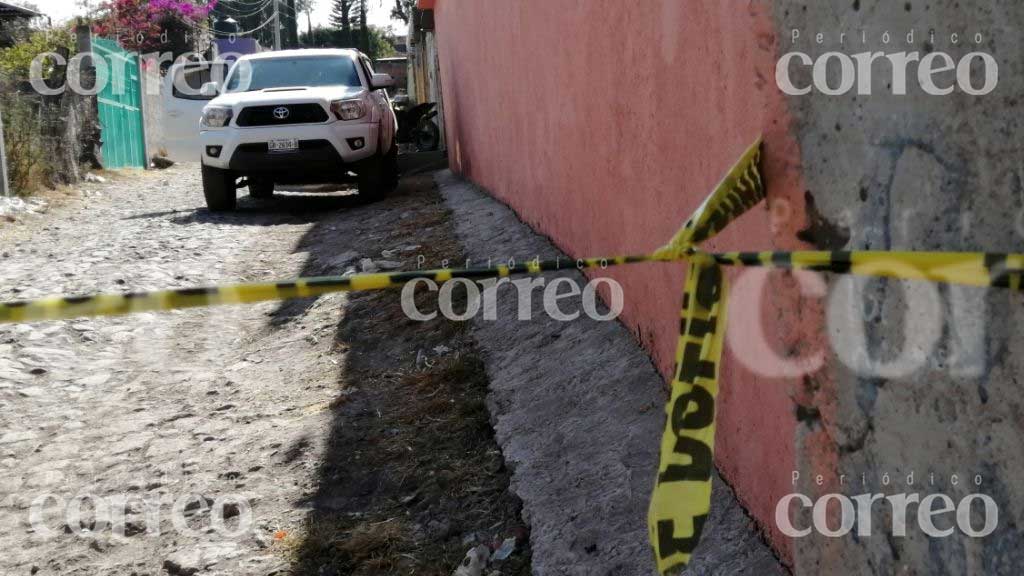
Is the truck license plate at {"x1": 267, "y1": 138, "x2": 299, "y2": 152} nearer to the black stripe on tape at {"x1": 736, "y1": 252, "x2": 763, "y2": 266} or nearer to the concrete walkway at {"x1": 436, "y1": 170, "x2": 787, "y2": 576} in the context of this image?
the concrete walkway at {"x1": 436, "y1": 170, "x2": 787, "y2": 576}

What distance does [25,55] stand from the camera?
1434 centimetres

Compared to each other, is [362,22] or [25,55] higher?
[362,22]

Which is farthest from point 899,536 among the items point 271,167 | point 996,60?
point 271,167

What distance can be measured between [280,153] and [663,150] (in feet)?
26.3

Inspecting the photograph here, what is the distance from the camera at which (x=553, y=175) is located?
6082 millimetres

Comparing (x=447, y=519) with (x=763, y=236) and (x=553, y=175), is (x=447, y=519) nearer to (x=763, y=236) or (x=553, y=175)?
(x=763, y=236)

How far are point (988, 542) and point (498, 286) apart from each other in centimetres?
430

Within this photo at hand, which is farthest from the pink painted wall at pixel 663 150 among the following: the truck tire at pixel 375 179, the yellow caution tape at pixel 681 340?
the truck tire at pixel 375 179

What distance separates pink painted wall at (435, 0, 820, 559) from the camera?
2307 millimetres

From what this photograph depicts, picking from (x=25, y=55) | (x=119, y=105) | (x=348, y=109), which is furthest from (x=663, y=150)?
(x=119, y=105)

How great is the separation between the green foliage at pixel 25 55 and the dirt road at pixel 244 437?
6.50 m

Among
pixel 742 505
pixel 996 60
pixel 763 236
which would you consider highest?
pixel 996 60

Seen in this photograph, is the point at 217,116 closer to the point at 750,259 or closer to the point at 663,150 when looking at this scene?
the point at 663,150

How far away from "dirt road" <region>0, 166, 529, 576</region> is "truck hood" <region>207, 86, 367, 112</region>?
11.1ft
